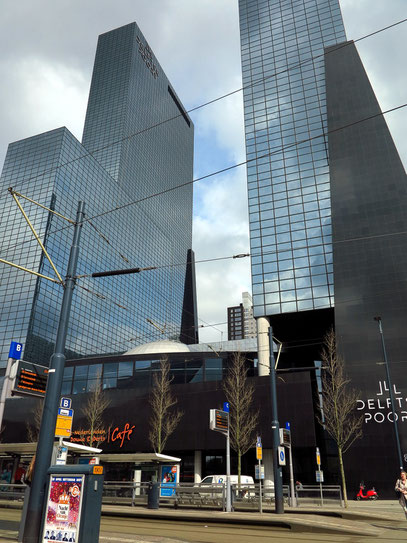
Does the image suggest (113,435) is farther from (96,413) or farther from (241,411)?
(241,411)

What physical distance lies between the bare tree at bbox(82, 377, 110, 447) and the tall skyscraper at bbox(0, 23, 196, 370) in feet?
38.3

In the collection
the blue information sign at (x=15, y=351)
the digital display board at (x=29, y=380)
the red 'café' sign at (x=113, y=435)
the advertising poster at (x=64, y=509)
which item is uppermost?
the blue information sign at (x=15, y=351)

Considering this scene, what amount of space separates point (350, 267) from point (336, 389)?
55.6 feet

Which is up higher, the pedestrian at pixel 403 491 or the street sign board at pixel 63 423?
the street sign board at pixel 63 423

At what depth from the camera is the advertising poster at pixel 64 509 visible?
30.3 feet

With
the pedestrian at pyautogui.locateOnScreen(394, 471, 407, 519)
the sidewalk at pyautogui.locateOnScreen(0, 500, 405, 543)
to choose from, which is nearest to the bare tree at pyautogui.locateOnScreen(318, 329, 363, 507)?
the sidewalk at pyautogui.locateOnScreen(0, 500, 405, 543)

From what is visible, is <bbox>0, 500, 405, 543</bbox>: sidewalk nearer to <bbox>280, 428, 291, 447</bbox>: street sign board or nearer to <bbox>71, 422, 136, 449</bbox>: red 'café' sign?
<bbox>280, 428, 291, 447</bbox>: street sign board

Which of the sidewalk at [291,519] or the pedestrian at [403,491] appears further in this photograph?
the pedestrian at [403,491]

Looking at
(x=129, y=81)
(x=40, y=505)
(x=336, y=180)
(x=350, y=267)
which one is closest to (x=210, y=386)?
(x=350, y=267)

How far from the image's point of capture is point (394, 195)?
5022 cm

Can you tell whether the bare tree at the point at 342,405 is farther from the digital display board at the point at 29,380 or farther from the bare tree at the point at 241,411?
the digital display board at the point at 29,380

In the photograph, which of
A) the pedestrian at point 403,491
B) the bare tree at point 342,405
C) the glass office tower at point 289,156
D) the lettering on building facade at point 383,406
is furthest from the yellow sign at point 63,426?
the glass office tower at point 289,156

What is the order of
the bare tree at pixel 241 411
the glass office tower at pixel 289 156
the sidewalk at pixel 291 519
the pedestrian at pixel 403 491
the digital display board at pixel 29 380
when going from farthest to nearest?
the glass office tower at pixel 289 156
the bare tree at pixel 241 411
the pedestrian at pixel 403 491
the sidewalk at pixel 291 519
the digital display board at pixel 29 380

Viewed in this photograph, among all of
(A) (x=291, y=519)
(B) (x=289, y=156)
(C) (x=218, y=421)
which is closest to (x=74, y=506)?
(A) (x=291, y=519)
